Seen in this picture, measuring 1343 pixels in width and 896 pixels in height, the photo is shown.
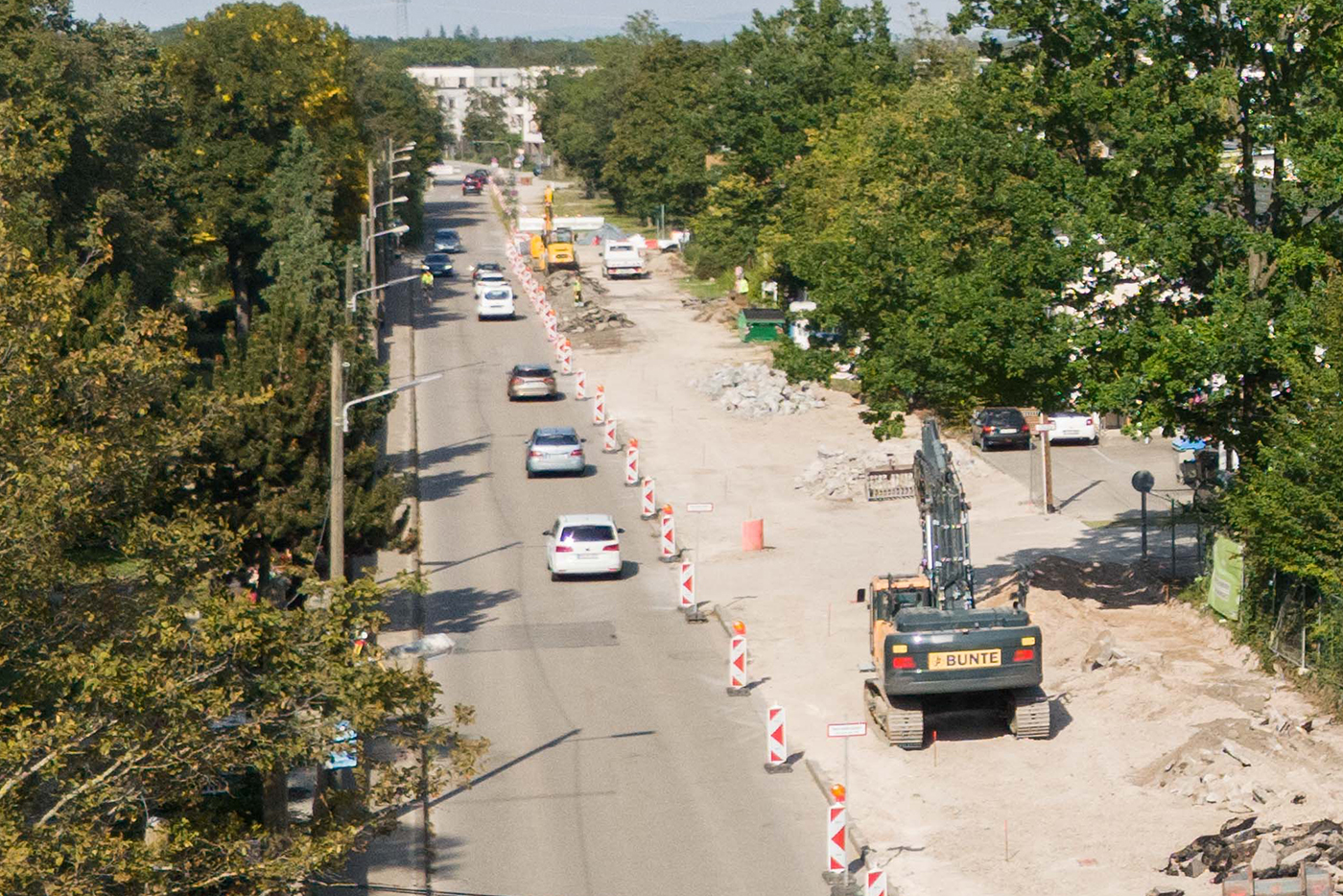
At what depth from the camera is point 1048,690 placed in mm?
29516

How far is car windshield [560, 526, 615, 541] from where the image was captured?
38.5 m

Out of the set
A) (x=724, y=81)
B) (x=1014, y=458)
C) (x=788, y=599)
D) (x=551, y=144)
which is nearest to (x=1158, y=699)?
(x=788, y=599)

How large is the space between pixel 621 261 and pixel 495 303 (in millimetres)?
17480

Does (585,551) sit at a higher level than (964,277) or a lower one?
lower

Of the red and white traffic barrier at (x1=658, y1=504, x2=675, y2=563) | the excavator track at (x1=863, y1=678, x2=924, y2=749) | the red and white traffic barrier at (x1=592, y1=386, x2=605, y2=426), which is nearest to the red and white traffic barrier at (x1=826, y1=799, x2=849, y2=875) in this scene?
the excavator track at (x1=863, y1=678, x2=924, y2=749)

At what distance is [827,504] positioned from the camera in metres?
45.3

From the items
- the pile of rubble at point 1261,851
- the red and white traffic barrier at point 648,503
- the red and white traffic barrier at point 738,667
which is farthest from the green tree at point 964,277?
the pile of rubble at point 1261,851

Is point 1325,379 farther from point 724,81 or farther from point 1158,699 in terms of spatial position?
point 724,81

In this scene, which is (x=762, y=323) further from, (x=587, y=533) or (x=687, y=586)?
(x=687, y=586)

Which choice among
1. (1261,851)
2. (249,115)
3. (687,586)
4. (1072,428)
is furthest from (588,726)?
(249,115)

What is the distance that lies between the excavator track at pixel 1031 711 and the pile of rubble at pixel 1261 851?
4.75 m

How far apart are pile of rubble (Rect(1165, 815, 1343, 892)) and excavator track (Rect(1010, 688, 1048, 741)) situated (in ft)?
15.6

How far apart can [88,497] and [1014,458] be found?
36.8 m

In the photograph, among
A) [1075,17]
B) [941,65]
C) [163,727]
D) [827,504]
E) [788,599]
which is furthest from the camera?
[941,65]
